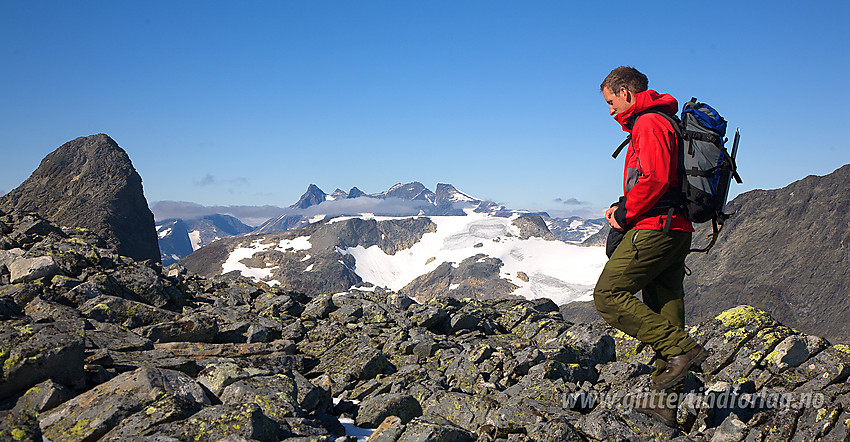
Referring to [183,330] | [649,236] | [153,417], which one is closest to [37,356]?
[153,417]

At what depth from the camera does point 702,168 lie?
25.2 ft

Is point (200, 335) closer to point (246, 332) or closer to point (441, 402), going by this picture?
point (246, 332)

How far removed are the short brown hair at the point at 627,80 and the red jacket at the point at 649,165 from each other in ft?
0.69

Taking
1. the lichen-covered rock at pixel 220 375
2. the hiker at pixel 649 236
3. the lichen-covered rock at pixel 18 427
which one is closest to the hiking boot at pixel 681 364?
the hiker at pixel 649 236

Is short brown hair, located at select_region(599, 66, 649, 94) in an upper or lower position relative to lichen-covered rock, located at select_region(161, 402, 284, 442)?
upper

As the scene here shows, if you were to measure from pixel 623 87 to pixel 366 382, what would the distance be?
9.08 m

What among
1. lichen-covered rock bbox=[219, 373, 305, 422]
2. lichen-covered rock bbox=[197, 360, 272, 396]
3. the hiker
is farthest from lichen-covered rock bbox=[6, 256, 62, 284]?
the hiker

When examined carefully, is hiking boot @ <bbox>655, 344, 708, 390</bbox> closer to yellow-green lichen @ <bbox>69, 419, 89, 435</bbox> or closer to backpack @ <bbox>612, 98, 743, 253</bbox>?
backpack @ <bbox>612, 98, 743, 253</bbox>

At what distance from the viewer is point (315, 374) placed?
14531 millimetres

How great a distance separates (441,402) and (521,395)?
1.67 metres

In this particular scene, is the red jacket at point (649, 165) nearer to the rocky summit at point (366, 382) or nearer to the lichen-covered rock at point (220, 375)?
the rocky summit at point (366, 382)

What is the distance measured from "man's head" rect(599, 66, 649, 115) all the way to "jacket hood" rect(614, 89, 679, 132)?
5.5 inches

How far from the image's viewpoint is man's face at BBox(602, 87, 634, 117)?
27.9ft

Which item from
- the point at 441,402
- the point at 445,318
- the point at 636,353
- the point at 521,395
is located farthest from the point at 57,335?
the point at 445,318
